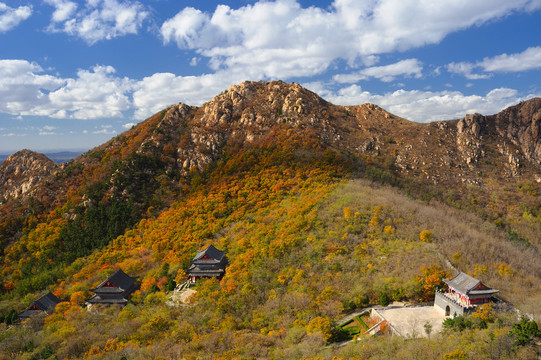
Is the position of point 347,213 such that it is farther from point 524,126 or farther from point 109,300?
point 524,126

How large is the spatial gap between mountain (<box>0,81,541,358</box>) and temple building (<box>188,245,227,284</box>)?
294cm

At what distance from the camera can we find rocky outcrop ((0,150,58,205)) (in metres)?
99.9

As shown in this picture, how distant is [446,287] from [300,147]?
194ft

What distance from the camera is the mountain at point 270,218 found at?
37.3 meters

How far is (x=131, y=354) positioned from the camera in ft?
103

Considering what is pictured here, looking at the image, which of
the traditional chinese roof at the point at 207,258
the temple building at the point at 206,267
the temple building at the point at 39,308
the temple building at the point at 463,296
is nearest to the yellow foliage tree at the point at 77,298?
the temple building at the point at 39,308

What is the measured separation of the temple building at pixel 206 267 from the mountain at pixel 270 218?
2.94 meters

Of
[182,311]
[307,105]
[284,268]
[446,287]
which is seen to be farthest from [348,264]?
[307,105]

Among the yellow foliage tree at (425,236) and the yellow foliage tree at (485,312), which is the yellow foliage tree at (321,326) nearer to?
the yellow foliage tree at (485,312)

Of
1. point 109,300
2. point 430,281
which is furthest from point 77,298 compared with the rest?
point 430,281

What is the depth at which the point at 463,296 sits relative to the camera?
3189cm

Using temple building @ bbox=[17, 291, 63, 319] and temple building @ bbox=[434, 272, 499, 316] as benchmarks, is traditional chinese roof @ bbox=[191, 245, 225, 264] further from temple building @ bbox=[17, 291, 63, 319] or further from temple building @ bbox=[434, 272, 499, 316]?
temple building @ bbox=[434, 272, 499, 316]

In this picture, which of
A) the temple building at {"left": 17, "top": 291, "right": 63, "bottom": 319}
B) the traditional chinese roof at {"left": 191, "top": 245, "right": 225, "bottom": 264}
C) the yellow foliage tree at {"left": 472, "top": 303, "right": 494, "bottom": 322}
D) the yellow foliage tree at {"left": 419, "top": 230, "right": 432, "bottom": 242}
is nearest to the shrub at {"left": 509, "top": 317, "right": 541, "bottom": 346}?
the yellow foliage tree at {"left": 472, "top": 303, "right": 494, "bottom": 322}

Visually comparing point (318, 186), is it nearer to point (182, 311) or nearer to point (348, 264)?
point (348, 264)
